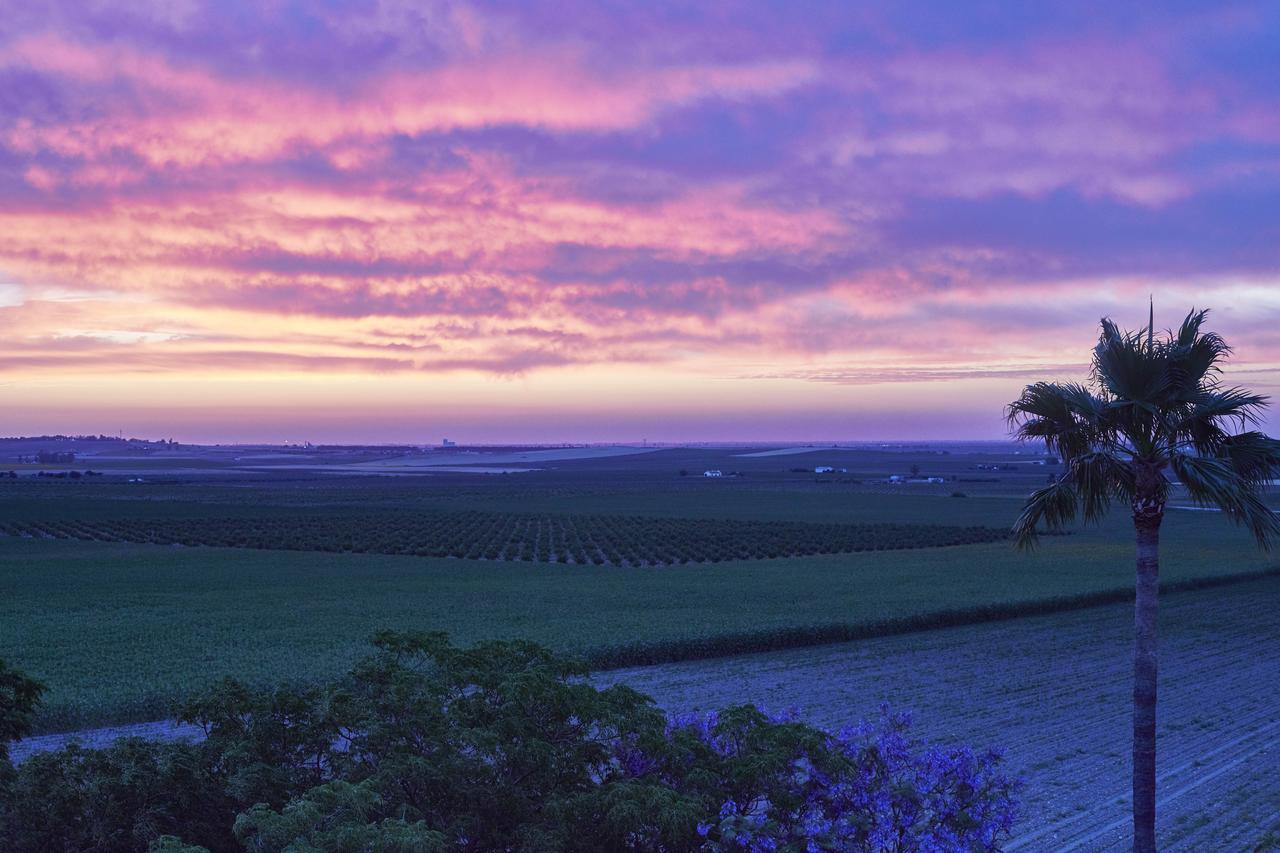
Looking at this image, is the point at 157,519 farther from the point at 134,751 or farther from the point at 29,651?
the point at 134,751

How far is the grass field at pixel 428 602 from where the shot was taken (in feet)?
80.5

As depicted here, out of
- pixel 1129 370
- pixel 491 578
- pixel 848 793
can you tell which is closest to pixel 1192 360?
pixel 1129 370

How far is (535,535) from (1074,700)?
2097 inches

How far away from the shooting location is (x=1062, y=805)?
13891mm

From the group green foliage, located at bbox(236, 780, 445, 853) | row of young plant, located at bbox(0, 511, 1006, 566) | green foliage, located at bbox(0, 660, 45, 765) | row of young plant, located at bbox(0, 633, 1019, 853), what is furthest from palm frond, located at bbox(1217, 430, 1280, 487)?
row of young plant, located at bbox(0, 511, 1006, 566)

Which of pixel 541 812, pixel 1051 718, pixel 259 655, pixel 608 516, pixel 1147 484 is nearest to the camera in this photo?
pixel 541 812

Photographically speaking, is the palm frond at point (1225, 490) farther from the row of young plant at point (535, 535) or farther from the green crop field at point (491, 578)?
the row of young plant at point (535, 535)

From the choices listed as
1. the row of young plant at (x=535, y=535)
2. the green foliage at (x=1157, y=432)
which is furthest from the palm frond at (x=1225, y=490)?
the row of young plant at (x=535, y=535)

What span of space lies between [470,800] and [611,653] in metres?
17.8

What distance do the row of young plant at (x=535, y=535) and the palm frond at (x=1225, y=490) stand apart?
144 feet

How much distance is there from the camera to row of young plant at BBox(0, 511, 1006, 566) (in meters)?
58.7

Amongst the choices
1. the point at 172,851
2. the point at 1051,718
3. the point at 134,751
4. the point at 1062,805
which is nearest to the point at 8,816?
the point at 134,751

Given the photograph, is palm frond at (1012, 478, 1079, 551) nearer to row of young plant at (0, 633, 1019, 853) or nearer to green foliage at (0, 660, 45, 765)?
row of young plant at (0, 633, 1019, 853)

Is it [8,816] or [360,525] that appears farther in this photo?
[360,525]
